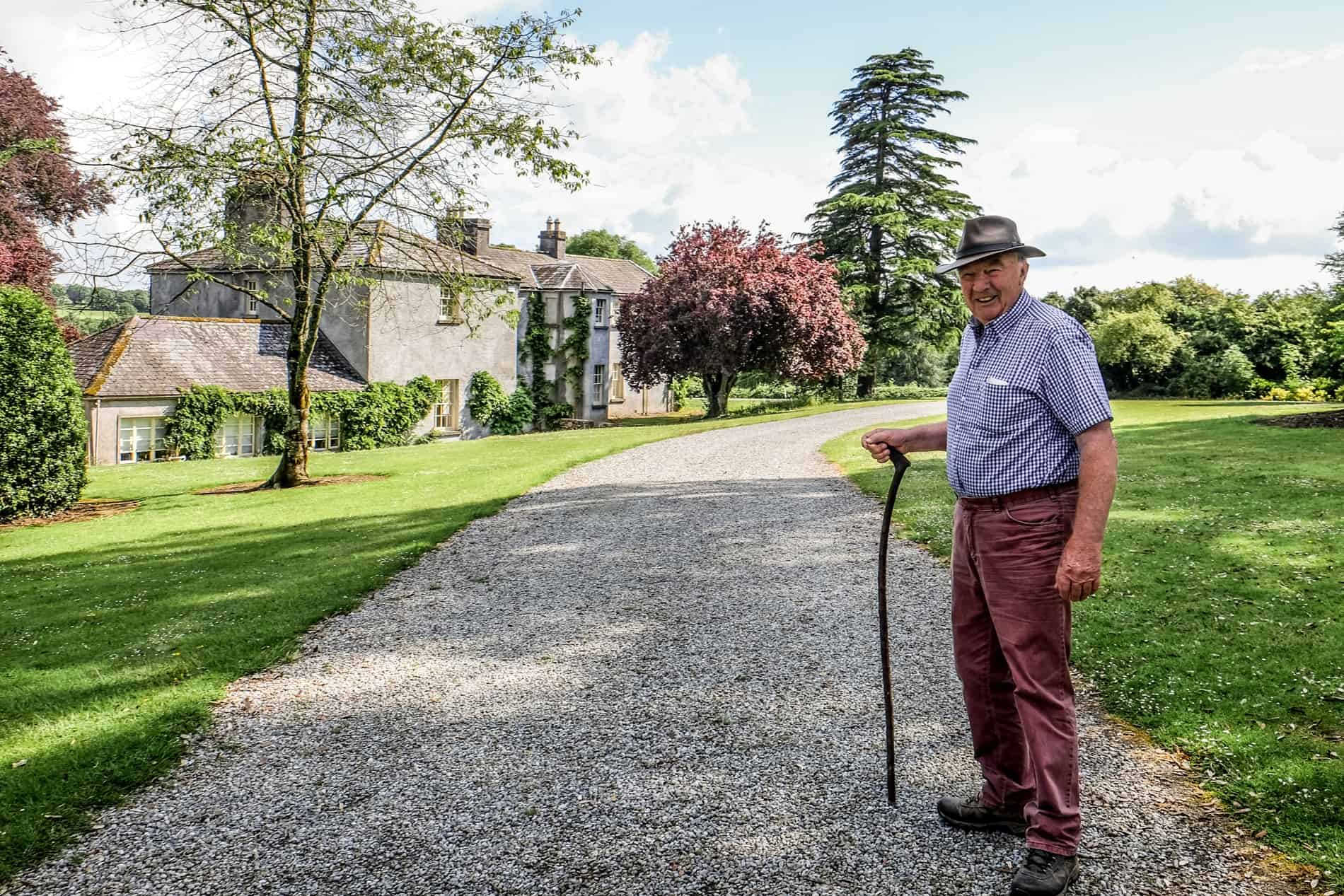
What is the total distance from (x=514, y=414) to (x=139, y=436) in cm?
1277

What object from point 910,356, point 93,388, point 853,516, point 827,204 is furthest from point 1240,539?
point 910,356

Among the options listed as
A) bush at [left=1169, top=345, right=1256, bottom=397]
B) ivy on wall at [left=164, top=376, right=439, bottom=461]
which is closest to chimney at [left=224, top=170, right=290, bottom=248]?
ivy on wall at [left=164, top=376, right=439, bottom=461]

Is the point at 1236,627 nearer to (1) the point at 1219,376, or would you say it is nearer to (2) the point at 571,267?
(2) the point at 571,267

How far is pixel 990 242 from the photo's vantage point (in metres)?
3.49

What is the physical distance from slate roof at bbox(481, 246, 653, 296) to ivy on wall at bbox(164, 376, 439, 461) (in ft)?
19.6

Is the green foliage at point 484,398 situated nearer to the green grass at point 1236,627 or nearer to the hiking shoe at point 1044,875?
the green grass at point 1236,627

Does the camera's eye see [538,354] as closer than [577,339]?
Yes

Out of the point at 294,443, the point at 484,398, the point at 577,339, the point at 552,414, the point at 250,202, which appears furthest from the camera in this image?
the point at 577,339

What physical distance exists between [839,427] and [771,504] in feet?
42.6

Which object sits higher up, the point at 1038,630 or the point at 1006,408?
the point at 1006,408

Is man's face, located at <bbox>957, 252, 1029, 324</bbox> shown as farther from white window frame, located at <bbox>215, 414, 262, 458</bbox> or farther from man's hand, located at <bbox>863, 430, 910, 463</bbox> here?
white window frame, located at <bbox>215, 414, 262, 458</bbox>

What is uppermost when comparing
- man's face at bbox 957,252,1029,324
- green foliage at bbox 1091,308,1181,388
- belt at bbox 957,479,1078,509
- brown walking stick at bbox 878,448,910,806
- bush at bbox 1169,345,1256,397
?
green foliage at bbox 1091,308,1181,388

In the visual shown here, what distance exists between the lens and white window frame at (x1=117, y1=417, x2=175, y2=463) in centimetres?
2300

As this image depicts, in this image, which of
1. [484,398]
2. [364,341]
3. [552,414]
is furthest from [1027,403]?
[552,414]
